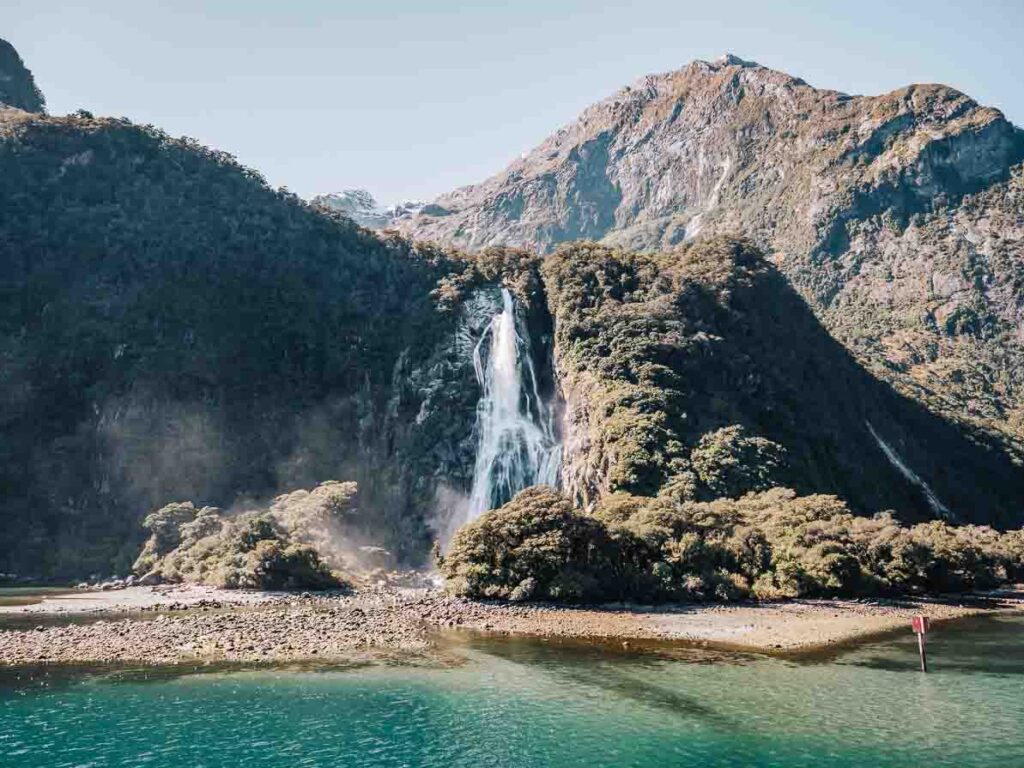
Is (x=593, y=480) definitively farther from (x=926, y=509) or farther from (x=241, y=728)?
(x=241, y=728)

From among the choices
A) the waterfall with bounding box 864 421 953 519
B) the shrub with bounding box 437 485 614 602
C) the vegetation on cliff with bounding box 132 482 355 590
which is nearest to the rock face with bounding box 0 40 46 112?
the vegetation on cliff with bounding box 132 482 355 590

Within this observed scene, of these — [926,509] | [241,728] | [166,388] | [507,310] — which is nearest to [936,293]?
[926,509]

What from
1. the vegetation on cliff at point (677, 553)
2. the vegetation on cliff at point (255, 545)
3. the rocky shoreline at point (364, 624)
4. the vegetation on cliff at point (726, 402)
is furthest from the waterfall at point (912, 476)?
the vegetation on cliff at point (255, 545)

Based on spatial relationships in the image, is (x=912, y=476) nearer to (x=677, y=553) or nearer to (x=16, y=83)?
(x=677, y=553)

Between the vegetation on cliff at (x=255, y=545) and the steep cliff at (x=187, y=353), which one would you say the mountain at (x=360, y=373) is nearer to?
the steep cliff at (x=187, y=353)

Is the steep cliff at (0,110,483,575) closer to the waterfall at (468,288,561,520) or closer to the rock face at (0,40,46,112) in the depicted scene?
the waterfall at (468,288,561,520)

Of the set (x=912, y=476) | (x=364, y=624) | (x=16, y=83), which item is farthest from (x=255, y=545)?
(x=16, y=83)

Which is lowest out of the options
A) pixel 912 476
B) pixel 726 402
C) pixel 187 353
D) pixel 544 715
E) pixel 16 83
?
pixel 544 715
